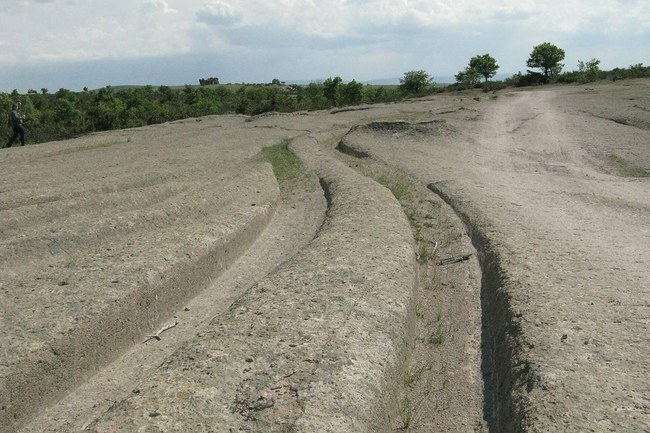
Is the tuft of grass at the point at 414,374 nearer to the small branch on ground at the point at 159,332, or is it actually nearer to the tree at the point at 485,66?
the small branch on ground at the point at 159,332

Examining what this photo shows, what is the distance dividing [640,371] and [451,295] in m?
3.82

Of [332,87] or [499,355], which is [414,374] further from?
[332,87]

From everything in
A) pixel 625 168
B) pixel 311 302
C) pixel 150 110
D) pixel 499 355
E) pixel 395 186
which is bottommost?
pixel 499 355

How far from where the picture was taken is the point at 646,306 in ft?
25.5

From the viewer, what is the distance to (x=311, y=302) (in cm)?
818

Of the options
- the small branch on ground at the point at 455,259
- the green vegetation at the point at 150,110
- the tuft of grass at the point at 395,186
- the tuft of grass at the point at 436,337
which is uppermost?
the green vegetation at the point at 150,110

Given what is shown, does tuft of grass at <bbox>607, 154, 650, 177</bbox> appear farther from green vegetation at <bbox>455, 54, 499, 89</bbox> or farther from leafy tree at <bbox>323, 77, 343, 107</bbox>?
green vegetation at <bbox>455, 54, 499, 89</bbox>

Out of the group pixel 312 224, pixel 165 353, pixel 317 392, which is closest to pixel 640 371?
pixel 317 392

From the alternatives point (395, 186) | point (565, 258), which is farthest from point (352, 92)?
point (565, 258)

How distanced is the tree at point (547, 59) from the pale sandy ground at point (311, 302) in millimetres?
62793

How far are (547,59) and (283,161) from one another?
65393mm

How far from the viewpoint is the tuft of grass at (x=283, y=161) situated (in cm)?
1889

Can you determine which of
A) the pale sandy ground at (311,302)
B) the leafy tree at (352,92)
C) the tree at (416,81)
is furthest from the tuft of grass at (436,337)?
the tree at (416,81)

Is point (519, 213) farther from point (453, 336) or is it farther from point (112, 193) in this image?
point (112, 193)
